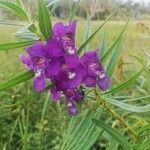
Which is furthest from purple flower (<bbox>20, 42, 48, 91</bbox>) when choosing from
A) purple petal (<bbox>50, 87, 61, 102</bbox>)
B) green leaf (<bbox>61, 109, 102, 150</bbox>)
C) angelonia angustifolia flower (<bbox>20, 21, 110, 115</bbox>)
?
green leaf (<bbox>61, 109, 102, 150</bbox>)

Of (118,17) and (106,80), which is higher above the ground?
(106,80)

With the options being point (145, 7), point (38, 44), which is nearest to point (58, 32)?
point (38, 44)

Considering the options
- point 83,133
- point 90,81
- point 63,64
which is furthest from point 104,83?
point 83,133

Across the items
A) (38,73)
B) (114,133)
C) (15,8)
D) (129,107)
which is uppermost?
(15,8)

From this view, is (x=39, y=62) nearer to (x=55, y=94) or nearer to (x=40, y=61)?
(x=40, y=61)

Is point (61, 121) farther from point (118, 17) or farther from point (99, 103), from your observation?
point (99, 103)

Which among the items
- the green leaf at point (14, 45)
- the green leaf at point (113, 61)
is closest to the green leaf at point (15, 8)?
the green leaf at point (14, 45)
